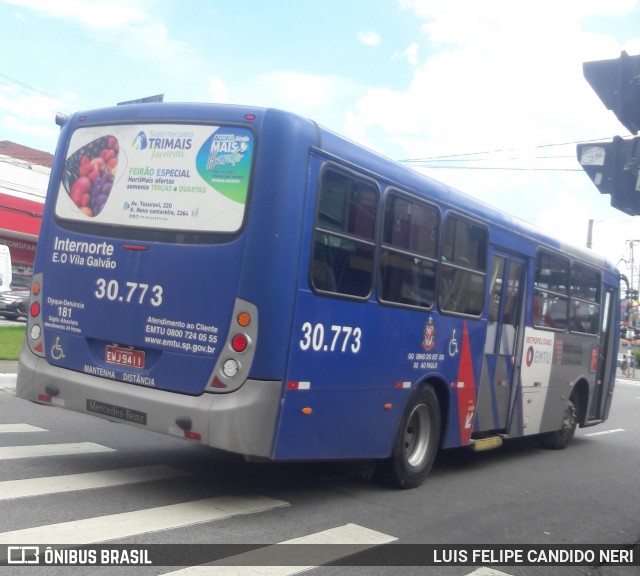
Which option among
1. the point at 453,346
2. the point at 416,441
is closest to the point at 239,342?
the point at 416,441

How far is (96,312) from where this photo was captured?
23.0 ft

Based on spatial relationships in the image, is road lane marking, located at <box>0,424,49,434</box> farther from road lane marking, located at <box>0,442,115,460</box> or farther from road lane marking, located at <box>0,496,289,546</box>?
road lane marking, located at <box>0,496,289,546</box>

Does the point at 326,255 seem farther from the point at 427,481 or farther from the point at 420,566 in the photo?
the point at 427,481

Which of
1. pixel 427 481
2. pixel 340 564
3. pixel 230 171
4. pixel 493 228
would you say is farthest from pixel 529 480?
pixel 230 171

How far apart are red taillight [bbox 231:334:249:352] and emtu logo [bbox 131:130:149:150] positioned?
6.17ft

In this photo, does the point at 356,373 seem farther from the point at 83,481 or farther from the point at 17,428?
the point at 17,428

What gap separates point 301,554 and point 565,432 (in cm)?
795

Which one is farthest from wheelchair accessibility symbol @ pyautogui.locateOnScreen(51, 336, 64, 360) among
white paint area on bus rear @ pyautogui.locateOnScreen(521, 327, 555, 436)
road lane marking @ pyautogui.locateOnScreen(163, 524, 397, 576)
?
white paint area on bus rear @ pyautogui.locateOnScreen(521, 327, 555, 436)

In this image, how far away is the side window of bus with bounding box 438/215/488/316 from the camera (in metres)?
8.55

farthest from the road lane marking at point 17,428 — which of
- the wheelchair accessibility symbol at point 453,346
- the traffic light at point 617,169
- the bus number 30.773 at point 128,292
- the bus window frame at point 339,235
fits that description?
the traffic light at point 617,169

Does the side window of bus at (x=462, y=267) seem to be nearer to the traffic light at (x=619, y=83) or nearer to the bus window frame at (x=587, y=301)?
the traffic light at (x=619, y=83)

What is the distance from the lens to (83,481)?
693 centimetres

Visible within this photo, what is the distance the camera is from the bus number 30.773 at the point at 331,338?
6.54 metres

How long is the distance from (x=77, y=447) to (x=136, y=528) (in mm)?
2984
